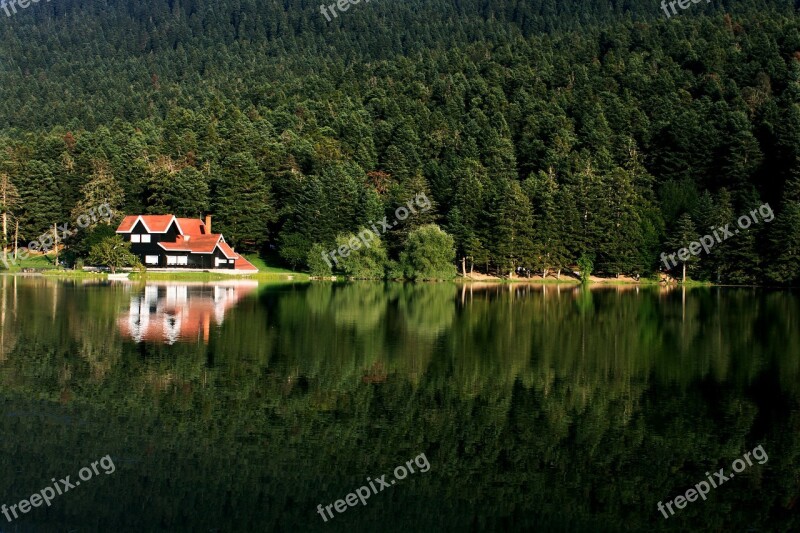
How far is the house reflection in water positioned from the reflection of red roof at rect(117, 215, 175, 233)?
21031 millimetres

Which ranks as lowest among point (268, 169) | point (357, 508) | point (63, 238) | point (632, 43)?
point (357, 508)

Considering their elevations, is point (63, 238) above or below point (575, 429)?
above

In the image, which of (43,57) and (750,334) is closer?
(750,334)

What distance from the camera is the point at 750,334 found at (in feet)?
121

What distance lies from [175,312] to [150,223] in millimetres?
47217

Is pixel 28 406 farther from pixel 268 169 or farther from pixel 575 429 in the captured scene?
pixel 268 169

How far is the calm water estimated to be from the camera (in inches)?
539

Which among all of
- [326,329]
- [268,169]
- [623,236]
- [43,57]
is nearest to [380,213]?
[268,169]

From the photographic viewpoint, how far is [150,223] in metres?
86.9

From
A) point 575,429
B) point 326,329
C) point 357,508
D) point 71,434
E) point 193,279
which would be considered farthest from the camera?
point 193,279

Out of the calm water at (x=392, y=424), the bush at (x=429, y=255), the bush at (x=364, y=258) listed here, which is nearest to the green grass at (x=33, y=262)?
the bush at (x=364, y=258)

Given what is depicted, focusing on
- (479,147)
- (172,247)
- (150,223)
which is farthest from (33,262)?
(479,147)

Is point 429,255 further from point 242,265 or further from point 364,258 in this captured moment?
point 242,265

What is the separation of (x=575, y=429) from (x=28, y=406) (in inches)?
489
